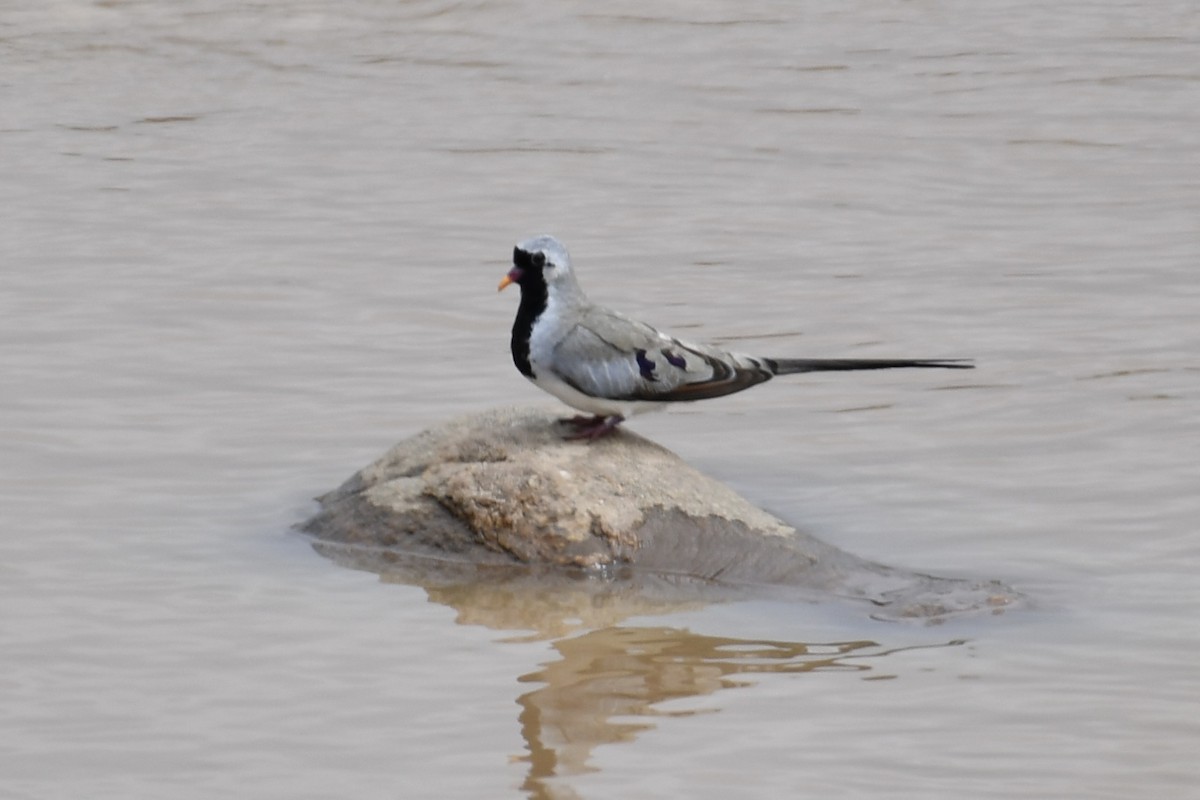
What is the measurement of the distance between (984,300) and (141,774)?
6.01 m

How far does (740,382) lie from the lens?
6855mm

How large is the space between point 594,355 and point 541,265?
0.37 metres

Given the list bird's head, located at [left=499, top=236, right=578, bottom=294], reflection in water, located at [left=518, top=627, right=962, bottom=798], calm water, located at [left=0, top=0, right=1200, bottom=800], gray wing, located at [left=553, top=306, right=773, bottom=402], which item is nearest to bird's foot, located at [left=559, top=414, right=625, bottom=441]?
gray wing, located at [left=553, top=306, right=773, bottom=402]

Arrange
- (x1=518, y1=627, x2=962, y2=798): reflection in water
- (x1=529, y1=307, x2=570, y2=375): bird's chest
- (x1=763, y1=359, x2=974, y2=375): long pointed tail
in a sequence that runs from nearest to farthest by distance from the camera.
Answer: (x1=518, y1=627, x2=962, y2=798): reflection in water, (x1=529, y1=307, x2=570, y2=375): bird's chest, (x1=763, y1=359, x2=974, y2=375): long pointed tail

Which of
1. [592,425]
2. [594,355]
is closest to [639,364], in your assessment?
[594,355]

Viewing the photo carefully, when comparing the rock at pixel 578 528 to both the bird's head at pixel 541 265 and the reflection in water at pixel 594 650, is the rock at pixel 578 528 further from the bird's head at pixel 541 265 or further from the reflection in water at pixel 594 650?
the bird's head at pixel 541 265

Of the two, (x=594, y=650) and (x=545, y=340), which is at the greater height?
(x=545, y=340)

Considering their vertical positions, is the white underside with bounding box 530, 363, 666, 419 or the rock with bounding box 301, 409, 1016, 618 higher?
the white underside with bounding box 530, 363, 666, 419

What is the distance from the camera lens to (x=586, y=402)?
6672 mm

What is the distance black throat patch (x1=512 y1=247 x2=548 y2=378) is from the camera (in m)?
6.61

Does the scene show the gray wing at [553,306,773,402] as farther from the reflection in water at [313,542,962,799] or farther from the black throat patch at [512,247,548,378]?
the reflection in water at [313,542,962,799]

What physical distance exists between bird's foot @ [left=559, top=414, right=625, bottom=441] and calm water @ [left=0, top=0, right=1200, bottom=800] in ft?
2.36

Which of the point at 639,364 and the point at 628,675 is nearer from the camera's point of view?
the point at 628,675

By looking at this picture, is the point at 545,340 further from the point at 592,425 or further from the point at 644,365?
the point at 592,425
